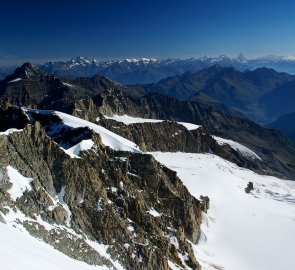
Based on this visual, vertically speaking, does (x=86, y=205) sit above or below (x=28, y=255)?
below

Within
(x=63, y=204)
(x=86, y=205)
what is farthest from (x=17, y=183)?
(x=86, y=205)

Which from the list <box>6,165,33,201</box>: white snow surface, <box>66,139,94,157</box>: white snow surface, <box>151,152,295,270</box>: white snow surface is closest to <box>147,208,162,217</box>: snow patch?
<box>151,152,295,270</box>: white snow surface

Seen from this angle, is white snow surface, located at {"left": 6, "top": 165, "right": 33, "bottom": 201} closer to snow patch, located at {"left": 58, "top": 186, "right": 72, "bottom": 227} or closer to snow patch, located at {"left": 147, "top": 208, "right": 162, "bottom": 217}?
snow patch, located at {"left": 58, "top": 186, "right": 72, "bottom": 227}

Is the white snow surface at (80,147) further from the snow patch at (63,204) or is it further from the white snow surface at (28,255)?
the white snow surface at (28,255)

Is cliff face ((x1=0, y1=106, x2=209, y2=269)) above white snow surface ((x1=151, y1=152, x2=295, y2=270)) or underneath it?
above

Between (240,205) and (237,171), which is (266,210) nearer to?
(240,205)

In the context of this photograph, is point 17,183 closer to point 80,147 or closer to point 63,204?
point 63,204
